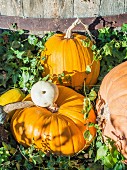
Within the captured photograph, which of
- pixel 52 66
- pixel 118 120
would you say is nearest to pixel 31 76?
pixel 52 66

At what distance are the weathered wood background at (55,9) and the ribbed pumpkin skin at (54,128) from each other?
827 millimetres

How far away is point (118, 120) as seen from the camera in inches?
98.7

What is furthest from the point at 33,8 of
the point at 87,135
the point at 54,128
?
the point at 87,135

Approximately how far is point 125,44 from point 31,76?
2.63 ft

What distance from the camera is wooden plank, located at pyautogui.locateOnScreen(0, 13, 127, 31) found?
10.7ft

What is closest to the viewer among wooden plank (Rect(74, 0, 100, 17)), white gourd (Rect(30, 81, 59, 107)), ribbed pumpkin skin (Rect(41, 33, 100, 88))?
white gourd (Rect(30, 81, 59, 107))

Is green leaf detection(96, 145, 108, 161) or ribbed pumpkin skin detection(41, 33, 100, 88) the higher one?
ribbed pumpkin skin detection(41, 33, 100, 88)

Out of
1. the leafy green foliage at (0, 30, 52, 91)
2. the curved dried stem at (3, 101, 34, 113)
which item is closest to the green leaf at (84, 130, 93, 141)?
the curved dried stem at (3, 101, 34, 113)

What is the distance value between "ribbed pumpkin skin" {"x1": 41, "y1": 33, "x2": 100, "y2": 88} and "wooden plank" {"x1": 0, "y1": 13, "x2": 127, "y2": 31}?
0.17 meters

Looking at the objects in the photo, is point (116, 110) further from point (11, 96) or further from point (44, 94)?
point (11, 96)

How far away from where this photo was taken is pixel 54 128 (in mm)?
2580

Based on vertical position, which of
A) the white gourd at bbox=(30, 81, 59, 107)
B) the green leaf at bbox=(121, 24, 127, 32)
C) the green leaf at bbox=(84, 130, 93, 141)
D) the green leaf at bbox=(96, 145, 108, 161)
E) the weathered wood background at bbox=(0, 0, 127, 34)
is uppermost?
the weathered wood background at bbox=(0, 0, 127, 34)

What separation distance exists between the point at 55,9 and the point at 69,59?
0.46 m

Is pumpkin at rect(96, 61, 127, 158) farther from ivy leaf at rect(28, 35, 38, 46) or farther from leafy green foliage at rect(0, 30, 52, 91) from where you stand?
ivy leaf at rect(28, 35, 38, 46)
